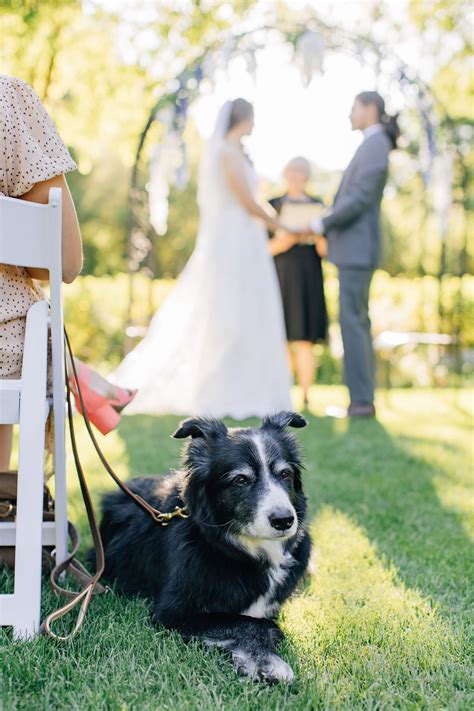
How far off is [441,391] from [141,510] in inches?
321

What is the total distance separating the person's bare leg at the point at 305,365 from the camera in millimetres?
7614

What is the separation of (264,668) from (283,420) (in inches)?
33.5

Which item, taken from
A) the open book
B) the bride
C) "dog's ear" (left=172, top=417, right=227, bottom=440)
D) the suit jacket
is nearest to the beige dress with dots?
"dog's ear" (left=172, top=417, right=227, bottom=440)

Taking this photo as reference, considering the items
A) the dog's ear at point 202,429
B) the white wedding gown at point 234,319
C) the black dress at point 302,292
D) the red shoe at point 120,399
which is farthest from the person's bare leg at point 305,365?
the dog's ear at point 202,429

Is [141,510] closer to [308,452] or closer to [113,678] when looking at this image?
[113,678]

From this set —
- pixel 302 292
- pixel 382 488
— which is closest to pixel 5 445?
pixel 382 488

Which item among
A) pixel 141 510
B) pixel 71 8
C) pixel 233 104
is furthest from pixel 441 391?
pixel 141 510

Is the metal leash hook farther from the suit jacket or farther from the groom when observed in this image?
the suit jacket

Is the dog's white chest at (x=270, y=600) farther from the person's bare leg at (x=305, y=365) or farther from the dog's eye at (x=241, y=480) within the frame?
the person's bare leg at (x=305, y=365)

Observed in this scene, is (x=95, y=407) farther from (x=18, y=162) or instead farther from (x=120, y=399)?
(x=18, y=162)

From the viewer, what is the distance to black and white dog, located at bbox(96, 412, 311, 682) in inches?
86.2

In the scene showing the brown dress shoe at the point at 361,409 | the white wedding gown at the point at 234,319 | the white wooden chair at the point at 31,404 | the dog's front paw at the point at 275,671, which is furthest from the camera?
the brown dress shoe at the point at 361,409

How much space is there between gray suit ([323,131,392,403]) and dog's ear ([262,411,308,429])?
4.29 meters

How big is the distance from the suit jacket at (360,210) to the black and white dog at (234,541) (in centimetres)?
443
